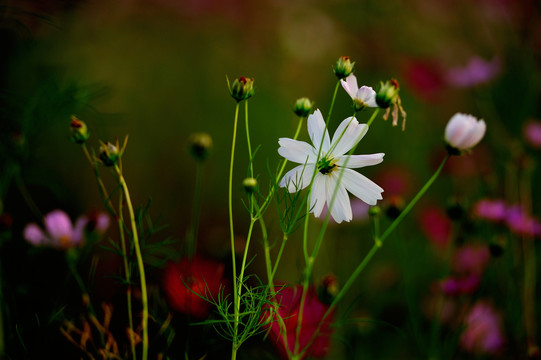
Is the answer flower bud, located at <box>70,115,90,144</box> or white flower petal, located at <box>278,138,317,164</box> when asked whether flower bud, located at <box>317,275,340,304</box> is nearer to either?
white flower petal, located at <box>278,138,317,164</box>

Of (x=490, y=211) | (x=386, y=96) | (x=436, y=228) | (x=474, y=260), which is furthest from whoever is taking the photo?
(x=436, y=228)

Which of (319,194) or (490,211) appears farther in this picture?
(490,211)

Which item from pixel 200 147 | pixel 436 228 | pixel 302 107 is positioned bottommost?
pixel 436 228

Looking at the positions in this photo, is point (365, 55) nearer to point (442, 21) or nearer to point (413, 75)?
point (413, 75)

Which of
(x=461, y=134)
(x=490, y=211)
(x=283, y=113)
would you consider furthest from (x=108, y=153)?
(x=283, y=113)

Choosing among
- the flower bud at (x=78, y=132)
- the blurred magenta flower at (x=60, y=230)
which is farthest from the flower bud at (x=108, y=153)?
the blurred magenta flower at (x=60, y=230)

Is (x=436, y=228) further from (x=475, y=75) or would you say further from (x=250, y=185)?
(x=250, y=185)
